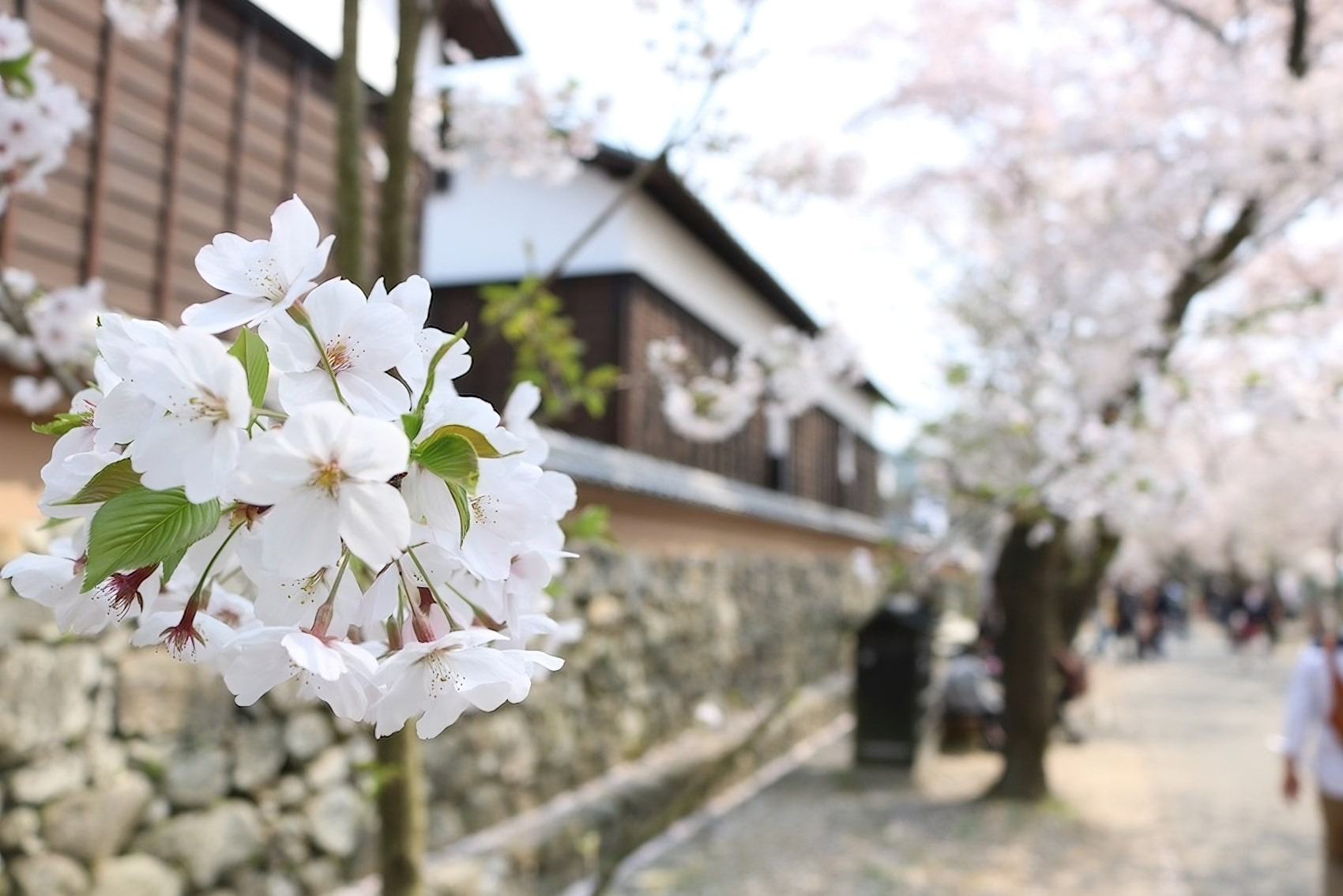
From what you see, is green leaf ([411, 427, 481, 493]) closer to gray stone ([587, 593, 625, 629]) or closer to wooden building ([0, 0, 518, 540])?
wooden building ([0, 0, 518, 540])

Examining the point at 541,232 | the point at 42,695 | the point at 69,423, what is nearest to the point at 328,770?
the point at 42,695

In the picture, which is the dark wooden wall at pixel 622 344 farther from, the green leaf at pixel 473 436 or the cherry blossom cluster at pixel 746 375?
the green leaf at pixel 473 436

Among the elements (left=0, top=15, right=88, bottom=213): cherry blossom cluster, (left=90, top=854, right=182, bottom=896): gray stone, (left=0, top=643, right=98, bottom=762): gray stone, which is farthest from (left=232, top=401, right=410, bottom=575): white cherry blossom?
(left=90, top=854, right=182, bottom=896): gray stone

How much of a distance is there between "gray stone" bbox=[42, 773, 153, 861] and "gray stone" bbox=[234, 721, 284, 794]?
0.44 metres

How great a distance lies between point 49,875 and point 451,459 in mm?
3485

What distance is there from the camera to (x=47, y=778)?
11.1 ft

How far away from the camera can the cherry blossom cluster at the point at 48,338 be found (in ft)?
8.30

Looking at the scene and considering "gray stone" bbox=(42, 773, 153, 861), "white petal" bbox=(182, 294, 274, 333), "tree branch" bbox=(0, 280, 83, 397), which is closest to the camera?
"white petal" bbox=(182, 294, 274, 333)

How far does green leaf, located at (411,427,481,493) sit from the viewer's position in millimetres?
758

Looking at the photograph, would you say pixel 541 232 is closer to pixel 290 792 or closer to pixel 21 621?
pixel 290 792

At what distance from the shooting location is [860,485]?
68.9 feet

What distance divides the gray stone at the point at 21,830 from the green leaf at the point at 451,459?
11.1ft

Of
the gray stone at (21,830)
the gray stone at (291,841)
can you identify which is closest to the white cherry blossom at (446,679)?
the gray stone at (21,830)

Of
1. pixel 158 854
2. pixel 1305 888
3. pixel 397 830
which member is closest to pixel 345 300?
pixel 397 830
